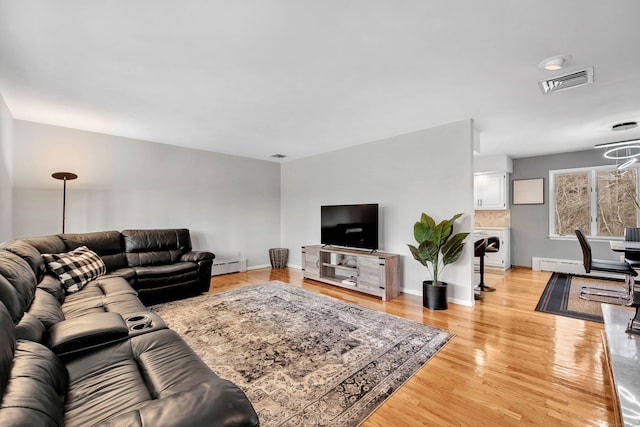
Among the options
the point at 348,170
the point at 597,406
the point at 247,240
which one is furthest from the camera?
the point at 247,240

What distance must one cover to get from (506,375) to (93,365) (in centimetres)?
266

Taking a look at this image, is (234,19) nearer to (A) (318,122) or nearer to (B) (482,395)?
(A) (318,122)

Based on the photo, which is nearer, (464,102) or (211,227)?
(464,102)

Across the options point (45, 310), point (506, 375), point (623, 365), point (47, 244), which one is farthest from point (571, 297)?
point (47, 244)

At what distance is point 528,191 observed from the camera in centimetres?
588

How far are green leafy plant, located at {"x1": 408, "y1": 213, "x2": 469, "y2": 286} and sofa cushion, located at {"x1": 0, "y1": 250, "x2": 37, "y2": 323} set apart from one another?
3553 millimetres

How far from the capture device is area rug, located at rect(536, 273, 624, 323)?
132 inches

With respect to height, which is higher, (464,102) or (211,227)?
A: (464,102)

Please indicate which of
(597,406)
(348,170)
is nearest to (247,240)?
(348,170)

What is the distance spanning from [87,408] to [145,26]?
7.08ft

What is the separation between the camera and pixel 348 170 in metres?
5.09

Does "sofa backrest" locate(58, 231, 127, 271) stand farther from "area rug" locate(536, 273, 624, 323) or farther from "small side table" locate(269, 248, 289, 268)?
"area rug" locate(536, 273, 624, 323)

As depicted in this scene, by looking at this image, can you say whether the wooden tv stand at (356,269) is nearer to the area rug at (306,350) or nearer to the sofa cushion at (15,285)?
the area rug at (306,350)

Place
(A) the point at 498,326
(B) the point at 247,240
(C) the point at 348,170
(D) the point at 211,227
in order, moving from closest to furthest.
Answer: (A) the point at 498,326 → (C) the point at 348,170 → (D) the point at 211,227 → (B) the point at 247,240
